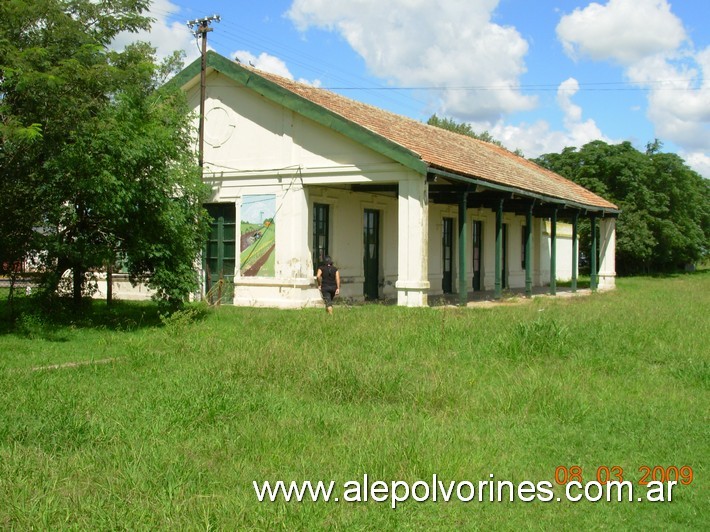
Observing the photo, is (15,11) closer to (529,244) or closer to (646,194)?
(529,244)

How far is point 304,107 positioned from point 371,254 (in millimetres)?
5008

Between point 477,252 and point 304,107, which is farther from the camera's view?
point 477,252

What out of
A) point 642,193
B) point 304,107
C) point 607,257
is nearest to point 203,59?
point 304,107

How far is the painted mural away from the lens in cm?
1722

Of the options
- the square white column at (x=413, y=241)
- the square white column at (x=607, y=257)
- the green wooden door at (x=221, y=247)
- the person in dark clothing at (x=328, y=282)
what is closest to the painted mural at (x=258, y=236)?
the green wooden door at (x=221, y=247)

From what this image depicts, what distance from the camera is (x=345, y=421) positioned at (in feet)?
20.7

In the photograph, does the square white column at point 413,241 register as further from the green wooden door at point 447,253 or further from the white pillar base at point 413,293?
the green wooden door at point 447,253

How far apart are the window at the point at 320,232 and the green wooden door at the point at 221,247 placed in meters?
2.07

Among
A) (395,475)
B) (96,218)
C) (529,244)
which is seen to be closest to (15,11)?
(96,218)

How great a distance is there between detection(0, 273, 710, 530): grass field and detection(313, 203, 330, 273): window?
631 cm

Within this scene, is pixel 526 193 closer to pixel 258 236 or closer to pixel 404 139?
pixel 404 139

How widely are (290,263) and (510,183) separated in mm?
6414

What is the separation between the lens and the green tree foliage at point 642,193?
35969mm

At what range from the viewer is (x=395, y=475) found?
4895 millimetres
